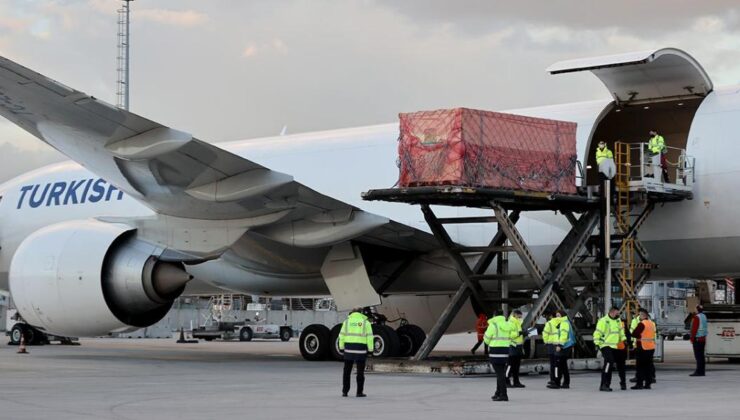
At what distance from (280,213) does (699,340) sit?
24.0ft

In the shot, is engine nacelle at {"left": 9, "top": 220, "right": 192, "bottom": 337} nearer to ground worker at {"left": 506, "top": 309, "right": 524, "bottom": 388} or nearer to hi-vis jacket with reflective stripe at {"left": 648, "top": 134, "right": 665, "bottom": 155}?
ground worker at {"left": 506, "top": 309, "right": 524, "bottom": 388}

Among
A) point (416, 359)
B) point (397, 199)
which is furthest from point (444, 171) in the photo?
point (416, 359)

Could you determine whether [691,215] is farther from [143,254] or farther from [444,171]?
[143,254]

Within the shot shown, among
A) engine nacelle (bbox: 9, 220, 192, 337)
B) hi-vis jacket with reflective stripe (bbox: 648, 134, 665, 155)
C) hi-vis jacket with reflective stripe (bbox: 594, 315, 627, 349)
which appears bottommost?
hi-vis jacket with reflective stripe (bbox: 594, 315, 627, 349)

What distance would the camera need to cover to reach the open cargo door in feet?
63.4

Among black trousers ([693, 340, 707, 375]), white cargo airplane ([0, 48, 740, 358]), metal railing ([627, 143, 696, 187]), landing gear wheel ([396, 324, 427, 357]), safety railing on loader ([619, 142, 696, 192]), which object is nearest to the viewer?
white cargo airplane ([0, 48, 740, 358])

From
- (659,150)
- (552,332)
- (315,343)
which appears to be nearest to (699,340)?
(659,150)

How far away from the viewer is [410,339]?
75.2 feet

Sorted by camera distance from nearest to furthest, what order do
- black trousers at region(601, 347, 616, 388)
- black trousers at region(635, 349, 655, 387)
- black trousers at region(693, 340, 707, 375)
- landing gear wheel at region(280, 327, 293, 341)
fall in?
black trousers at region(601, 347, 616, 388)
black trousers at region(635, 349, 655, 387)
black trousers at region(693, 340, 707, 375)
landing gear wheel at region(280, 327, 293, 341)

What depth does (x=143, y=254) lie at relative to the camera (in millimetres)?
21000

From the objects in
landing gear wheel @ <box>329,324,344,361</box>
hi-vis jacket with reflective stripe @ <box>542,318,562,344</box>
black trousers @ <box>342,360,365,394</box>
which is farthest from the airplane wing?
black trousers @ <box>342,360,365,394</box>

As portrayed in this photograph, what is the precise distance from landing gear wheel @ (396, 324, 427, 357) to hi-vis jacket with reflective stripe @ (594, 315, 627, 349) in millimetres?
7102

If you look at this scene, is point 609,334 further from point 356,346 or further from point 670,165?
point 670,165

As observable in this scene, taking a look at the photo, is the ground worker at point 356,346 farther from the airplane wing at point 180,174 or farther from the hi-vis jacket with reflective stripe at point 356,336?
the airplane wing at point 180,174
